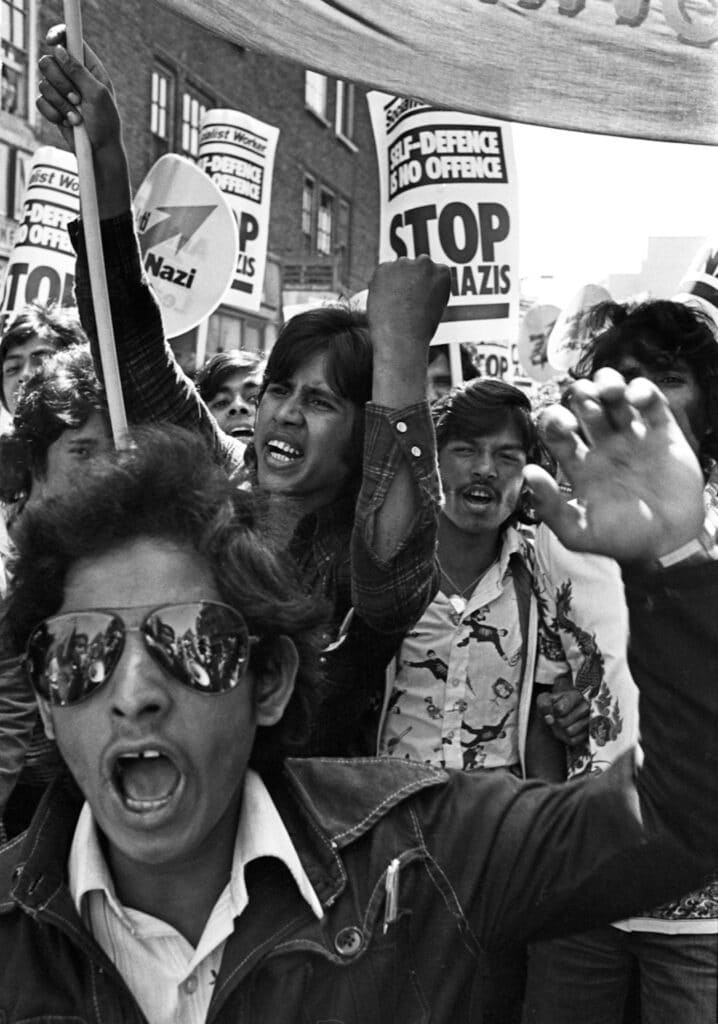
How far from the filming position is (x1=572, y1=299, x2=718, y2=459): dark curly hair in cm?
284

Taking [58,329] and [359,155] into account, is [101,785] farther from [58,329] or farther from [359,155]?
[359,155]

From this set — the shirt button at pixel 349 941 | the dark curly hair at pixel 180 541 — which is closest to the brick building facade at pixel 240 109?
the dark curly hair at pixel 180 541

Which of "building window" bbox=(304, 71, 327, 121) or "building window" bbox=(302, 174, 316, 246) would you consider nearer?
"building window" bbox=(304, 71, 327, 121)

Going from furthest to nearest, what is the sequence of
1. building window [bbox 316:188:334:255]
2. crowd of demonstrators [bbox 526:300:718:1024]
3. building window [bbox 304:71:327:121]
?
building window [bbox 316:188:334:255], building window [bbox 304:71:327:121], crowd of demonstrators [bbox 526:300:718:1024]

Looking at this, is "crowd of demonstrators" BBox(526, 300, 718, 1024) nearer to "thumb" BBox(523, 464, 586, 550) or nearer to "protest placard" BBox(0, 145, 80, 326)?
"thumb" BBox(523, 464, 586, 550)

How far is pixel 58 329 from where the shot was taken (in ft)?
13.5

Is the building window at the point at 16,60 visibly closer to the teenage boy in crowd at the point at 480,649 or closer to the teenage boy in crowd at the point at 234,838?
→ the teenage boy in crowd at the point at 480,649

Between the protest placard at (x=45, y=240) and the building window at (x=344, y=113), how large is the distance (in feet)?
58.5

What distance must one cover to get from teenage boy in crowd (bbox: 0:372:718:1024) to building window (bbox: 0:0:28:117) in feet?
41.8

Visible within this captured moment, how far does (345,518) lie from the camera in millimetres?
2598

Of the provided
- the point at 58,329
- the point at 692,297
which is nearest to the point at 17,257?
the point at 58,329

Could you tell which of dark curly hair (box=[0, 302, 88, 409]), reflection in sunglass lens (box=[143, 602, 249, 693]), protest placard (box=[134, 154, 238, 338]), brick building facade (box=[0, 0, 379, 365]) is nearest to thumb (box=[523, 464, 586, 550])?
reflection in sunglass lens (box=[143, 602, 249, 693])

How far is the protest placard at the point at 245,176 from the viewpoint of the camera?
253 inches

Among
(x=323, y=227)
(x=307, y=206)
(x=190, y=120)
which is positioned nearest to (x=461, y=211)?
(x=190, y=120)
